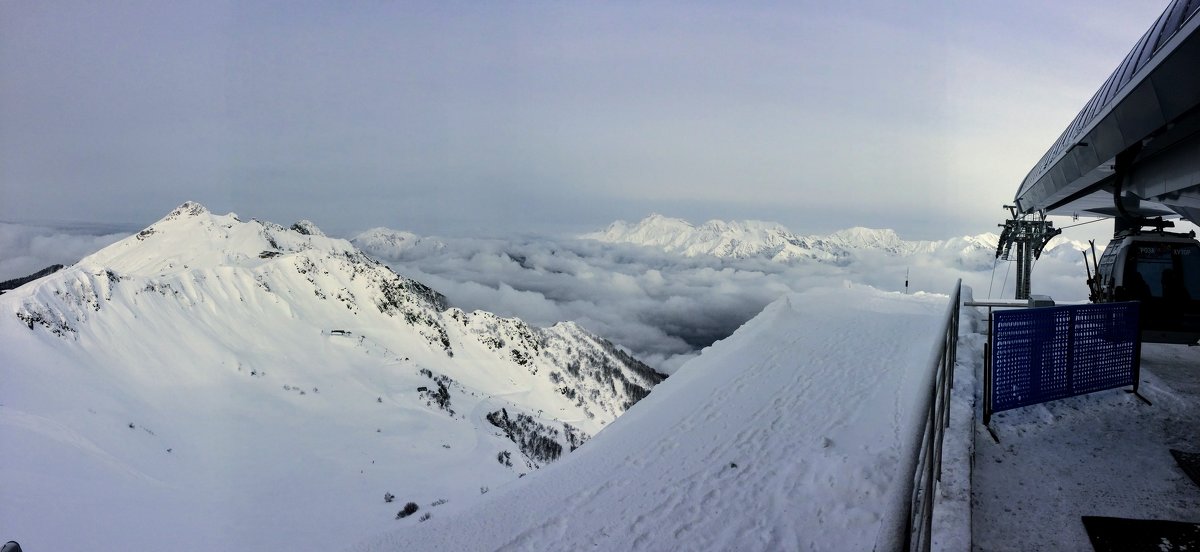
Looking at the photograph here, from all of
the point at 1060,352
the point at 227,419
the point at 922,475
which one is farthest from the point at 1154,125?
the point at 227,419

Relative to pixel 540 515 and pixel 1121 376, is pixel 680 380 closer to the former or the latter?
pixel 540 515

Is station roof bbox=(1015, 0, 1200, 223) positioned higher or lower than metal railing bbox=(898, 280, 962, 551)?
higher

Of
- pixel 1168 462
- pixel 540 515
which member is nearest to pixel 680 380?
pixel 540 515

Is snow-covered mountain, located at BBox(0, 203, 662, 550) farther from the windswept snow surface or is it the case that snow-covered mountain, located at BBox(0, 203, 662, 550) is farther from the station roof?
the station roof

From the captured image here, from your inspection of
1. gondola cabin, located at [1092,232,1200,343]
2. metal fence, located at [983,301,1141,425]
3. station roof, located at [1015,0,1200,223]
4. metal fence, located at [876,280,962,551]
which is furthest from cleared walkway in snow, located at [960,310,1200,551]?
gondola cabin, located at [1092,232,1200,343]

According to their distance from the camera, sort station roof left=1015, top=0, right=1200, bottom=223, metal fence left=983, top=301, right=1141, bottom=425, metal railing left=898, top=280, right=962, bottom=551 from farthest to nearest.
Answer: metal fence left=983, top=301, right=1141, bottom=425 → station roof left=1015, top=0, right=1200, bottom=223 → metal railing left=898, top=280, right=962, bottom=551

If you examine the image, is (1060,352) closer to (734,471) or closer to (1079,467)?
(1079,467)

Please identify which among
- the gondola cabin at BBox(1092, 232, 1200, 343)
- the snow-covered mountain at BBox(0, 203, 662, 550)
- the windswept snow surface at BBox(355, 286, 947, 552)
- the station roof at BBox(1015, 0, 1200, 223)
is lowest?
the snow-covered mountain at BBox(0, 203, 662, 550)
